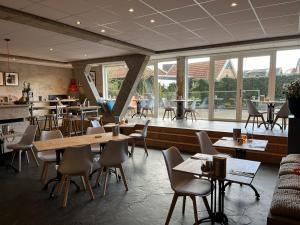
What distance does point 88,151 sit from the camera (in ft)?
10.1

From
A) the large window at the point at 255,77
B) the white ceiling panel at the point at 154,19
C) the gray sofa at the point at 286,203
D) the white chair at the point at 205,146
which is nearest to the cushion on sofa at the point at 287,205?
the gray sofa at the point at 286,203

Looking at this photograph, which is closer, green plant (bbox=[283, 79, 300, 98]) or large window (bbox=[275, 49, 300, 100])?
green plant (bbox=[283, 79, 300, 98])

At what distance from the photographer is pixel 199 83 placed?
28.7ft

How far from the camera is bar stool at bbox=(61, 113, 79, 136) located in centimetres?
734

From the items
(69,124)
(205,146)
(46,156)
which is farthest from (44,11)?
(69,124)

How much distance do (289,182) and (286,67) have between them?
20.5 feet

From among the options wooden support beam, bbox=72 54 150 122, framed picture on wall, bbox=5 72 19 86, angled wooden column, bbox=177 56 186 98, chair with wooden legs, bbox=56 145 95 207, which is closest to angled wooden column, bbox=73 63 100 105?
wooden support beam, bbox=72 54 150 122

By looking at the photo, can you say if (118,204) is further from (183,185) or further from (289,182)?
(289,182)

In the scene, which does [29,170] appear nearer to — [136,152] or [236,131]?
[136,152]

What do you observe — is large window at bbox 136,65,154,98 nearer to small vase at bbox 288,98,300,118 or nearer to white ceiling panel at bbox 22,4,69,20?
white ceiling panel at bbox 22,4,69,20

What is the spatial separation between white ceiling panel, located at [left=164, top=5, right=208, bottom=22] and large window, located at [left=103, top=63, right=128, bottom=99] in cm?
683

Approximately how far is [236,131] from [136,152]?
2.93 m

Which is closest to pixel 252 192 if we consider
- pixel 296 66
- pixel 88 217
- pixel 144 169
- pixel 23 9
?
pixel 144 169

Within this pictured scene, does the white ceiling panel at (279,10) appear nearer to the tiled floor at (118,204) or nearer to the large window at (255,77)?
the tiled floor at (118,204)
